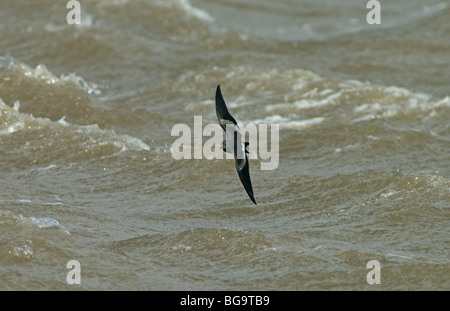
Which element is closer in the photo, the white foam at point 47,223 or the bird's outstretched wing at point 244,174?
the bird's outstretched wing at point 244,174

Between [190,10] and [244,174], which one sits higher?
[190,10]

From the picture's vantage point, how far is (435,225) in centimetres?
667

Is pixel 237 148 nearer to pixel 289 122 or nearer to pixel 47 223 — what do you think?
pixel 47 223

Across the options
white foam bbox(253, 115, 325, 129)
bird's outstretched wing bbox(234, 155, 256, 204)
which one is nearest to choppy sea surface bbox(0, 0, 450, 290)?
white foam bbox(253, 115, 325, 129)

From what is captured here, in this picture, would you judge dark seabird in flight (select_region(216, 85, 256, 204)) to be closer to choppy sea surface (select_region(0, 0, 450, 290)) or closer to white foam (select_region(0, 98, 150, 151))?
choppy sea surface (select_region(0, 0, 450, 290))

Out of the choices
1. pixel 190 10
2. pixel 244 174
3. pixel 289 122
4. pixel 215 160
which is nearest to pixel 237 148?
pixel 244 174

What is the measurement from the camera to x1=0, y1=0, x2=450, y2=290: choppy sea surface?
589 centimetres

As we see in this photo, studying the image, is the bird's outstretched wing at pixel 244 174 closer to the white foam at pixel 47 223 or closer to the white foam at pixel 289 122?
the white foam at pixel 47 223

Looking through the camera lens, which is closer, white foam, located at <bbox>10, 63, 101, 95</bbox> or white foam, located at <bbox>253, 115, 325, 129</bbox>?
white foam, located at <bbox>253, 115, 325, 129</bbox>

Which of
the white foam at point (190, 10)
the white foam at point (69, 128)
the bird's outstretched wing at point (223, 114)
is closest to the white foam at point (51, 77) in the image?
the white foam at point (69, 128)

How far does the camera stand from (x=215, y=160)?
838cm

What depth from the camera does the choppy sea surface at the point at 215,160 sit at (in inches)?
232

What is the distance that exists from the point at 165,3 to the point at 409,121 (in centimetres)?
724
